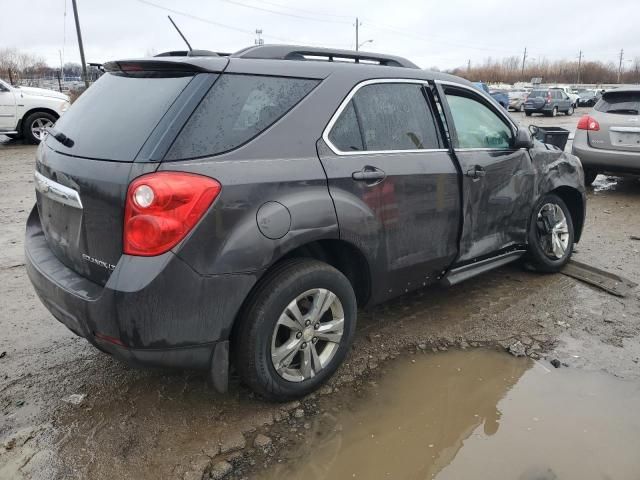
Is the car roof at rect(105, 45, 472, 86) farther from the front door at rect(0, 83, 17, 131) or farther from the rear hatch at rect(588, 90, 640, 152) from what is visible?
the front door at rect(0, 83, 17, 131)

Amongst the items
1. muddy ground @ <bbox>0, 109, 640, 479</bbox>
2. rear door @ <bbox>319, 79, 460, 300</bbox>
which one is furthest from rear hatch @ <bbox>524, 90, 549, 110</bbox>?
rear door @ <bbox>319, 79, 460, 300</bbox>

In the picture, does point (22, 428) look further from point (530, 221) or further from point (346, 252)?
point (530, 221)

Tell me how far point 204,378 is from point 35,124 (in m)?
12.1

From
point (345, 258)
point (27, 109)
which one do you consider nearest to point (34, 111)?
point (27, 109)

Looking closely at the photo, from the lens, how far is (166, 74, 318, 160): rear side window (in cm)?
229

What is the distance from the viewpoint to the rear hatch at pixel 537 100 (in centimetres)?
3067

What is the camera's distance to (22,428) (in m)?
2.56

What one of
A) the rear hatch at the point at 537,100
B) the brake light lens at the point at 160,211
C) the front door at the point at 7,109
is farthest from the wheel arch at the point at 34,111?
the rear hatch at the point at 537,100

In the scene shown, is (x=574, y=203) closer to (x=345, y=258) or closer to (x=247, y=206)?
(x=345, y=258)

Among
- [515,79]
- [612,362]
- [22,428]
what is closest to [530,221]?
[612,362]

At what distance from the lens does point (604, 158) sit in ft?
24.7

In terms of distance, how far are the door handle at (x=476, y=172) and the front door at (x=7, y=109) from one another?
1201 centimetres

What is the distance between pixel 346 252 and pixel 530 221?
203cm

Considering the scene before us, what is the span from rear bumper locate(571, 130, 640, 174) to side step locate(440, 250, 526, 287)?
4270mm
